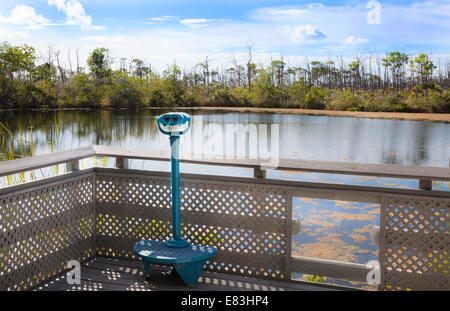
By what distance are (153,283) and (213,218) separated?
55 cm

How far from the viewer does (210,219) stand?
9.60 feet

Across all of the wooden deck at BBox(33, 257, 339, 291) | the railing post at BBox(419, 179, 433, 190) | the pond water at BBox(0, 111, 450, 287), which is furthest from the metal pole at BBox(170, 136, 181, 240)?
the pond water at BBox(0, 111, 450, 287)

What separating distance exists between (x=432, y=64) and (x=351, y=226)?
54.0ft

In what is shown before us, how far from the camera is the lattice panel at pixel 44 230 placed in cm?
249

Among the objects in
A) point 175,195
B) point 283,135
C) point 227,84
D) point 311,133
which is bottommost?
point 283,135

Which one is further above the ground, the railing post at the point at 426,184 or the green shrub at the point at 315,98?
the green shrub at the point at 315,98

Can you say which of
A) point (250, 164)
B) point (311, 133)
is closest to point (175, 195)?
point (250, 164)

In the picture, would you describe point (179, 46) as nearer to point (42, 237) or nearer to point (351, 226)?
point (351, 226)

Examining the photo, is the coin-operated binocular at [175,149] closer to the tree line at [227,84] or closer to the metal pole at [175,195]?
the metal pole at [175,195]

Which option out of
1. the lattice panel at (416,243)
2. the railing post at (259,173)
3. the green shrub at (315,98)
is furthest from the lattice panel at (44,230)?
the green shrub at (315,98)

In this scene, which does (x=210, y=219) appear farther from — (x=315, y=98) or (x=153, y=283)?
(x=315, y=98)

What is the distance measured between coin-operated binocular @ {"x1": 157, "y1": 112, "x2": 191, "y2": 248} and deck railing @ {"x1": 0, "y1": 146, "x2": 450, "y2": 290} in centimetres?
13

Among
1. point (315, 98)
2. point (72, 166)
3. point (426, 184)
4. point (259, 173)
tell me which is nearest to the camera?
point (426, 184)

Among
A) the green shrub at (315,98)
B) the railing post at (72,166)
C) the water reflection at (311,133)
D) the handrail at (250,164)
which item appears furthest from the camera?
the green shrub at (315,98)
